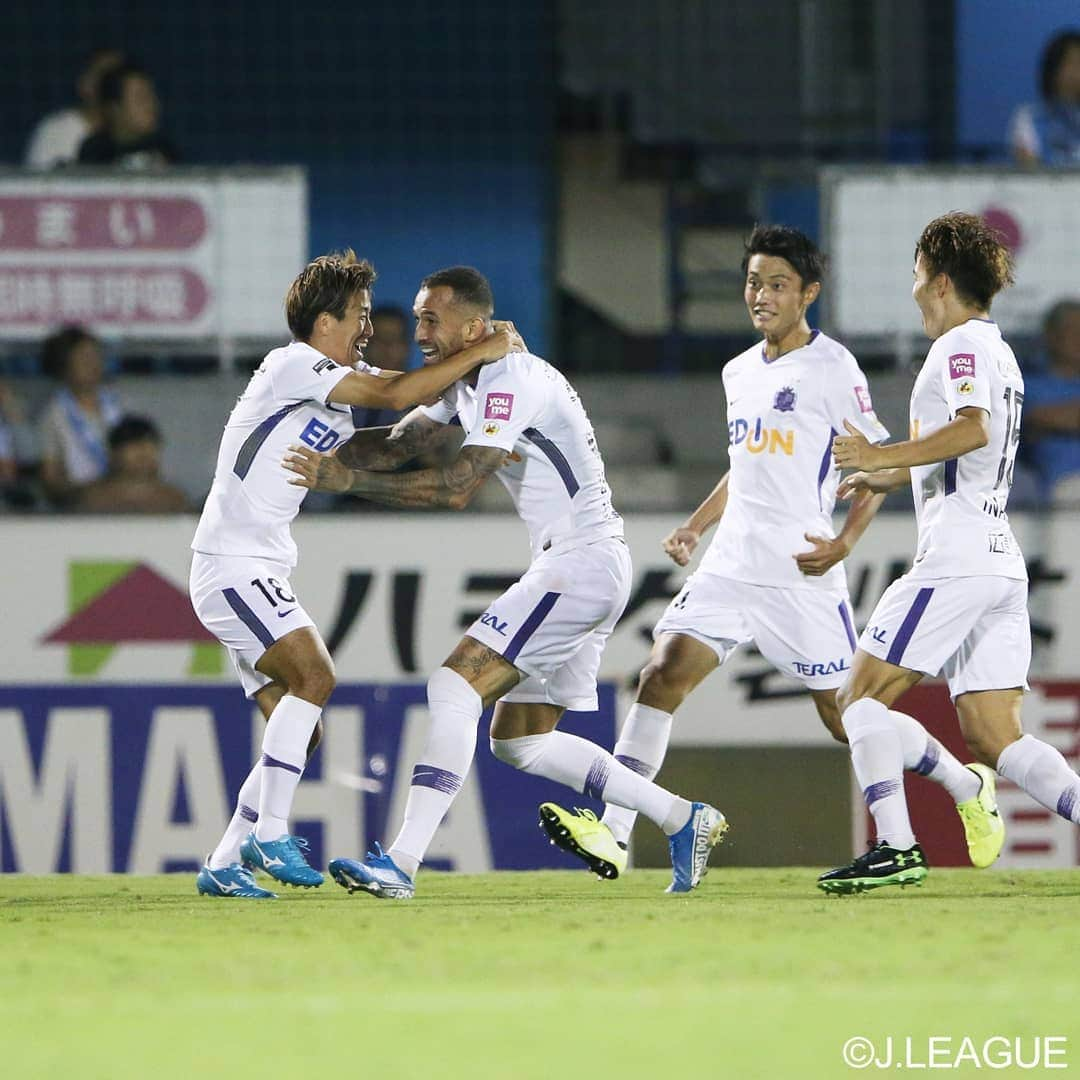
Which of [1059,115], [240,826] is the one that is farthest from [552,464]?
[1059,115]

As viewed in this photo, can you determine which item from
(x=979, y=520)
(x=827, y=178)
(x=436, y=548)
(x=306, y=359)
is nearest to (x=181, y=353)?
(x=436, y=548)

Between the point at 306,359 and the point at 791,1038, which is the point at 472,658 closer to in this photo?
the point at 306,359

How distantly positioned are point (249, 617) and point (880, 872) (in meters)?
1.95

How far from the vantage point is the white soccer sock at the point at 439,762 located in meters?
6.22

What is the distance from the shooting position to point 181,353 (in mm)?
10211

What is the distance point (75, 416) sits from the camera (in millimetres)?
9680

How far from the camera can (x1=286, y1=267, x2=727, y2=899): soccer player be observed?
20.5 feet

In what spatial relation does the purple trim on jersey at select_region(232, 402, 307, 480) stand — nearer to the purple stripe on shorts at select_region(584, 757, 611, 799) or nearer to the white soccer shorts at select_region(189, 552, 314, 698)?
the white soccer shorts at select_region(189, 552, 314, 698)

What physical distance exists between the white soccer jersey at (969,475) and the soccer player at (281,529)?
1215 mm

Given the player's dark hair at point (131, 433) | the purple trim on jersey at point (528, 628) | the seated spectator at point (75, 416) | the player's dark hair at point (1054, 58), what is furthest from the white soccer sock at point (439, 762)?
the player's dark hair at point (1054, 58)

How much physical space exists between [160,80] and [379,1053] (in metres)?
9.74

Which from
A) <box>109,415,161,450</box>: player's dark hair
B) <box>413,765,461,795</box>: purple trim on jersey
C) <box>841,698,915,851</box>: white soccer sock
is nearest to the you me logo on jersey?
<box>841,698,915,851</box>: white soccer sock

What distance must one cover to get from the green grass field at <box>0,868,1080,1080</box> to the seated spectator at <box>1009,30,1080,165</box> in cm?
535

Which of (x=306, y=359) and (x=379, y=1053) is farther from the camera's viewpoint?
(x=306, y=359)
